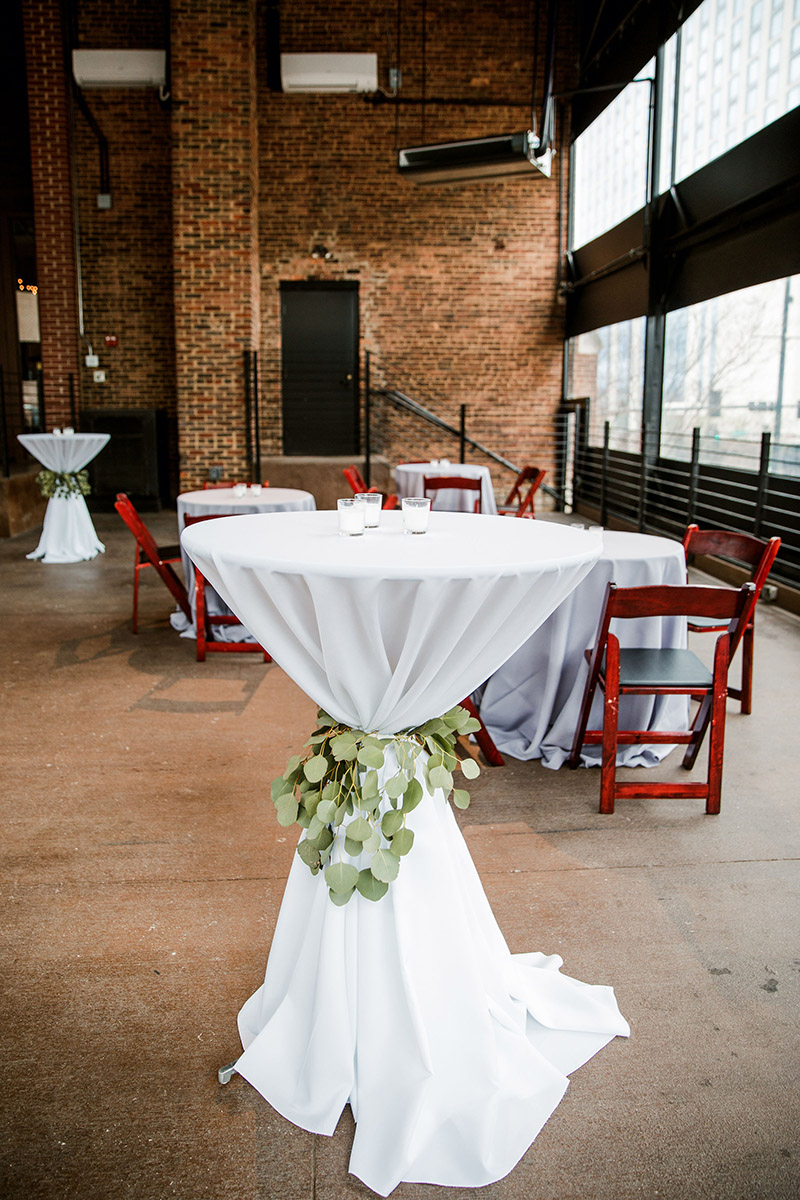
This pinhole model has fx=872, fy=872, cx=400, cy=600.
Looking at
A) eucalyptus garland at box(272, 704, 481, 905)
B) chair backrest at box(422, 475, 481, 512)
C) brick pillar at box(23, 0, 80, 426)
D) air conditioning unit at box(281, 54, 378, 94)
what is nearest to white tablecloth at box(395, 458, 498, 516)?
chair backrest at box(422, 475, 481, 512)

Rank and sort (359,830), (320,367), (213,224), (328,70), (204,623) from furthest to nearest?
(320,367), (328,70), (213,224), (204,623), (359,830)

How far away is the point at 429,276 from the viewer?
1058cm

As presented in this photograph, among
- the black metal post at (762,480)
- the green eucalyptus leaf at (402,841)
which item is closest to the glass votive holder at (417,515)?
the green eucalyptus leaf at (402,841)

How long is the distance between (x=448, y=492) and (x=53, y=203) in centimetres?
670

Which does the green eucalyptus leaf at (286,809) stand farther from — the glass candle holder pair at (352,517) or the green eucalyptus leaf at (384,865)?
the glass candle holder pair at (352,517)

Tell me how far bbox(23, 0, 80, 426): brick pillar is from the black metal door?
2520 mm

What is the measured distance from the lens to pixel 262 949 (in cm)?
211

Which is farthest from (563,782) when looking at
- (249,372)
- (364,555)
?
(249,372)

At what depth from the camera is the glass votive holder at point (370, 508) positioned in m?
2.08

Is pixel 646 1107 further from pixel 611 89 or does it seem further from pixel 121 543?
pixel 611 89

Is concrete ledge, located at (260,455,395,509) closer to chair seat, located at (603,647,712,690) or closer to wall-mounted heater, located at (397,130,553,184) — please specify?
wall-mounted heater, located at (397,130,553,184)

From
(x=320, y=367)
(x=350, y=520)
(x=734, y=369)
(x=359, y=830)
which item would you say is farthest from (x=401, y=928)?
(x=320, y=367)

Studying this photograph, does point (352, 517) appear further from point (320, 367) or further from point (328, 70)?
point (328, 70)

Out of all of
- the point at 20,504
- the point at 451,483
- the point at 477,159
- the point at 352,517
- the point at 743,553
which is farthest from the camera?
the point at 20,504
